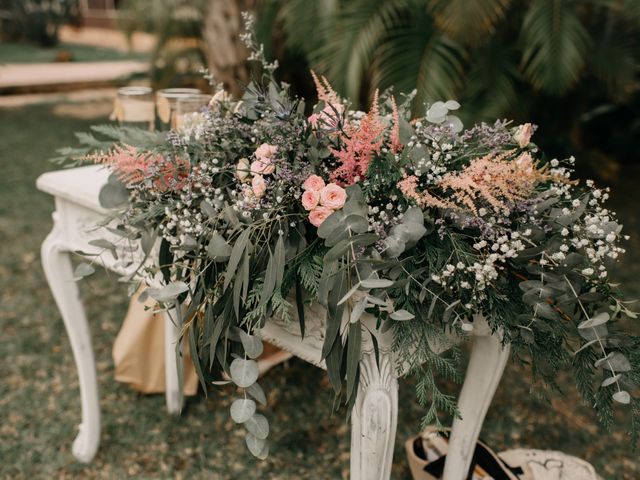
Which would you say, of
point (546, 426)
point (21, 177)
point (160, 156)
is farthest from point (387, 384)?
point (21, 177)

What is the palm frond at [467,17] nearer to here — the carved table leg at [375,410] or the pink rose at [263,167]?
the pink rose at [263,167]

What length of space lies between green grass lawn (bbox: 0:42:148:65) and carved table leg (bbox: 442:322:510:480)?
1194cm

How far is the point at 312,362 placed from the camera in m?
1.23

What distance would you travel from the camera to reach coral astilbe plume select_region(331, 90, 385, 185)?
1069 millimetres

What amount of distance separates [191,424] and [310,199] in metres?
1.39

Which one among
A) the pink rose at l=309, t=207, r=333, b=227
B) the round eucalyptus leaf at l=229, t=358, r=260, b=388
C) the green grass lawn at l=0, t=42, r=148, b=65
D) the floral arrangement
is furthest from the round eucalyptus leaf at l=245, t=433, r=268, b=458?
the green grass lawn at l=0, t=42, r=148, b=65

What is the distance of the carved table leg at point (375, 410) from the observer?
110 cm

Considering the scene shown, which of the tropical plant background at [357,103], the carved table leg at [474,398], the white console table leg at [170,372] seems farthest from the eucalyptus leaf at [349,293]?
the white console table leg at [170,372]

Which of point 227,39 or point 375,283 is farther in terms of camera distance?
point 227,39

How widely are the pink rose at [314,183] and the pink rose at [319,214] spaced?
4 cm

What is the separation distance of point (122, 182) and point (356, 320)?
660mm

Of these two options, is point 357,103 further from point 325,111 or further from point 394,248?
point 394,248

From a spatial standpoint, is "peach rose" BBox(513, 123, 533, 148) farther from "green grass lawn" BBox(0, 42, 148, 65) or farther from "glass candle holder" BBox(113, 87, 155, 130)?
"green grass lawn" BBox(0, 42, 148, 65)

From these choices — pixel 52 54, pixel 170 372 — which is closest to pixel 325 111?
pixel 170 372
